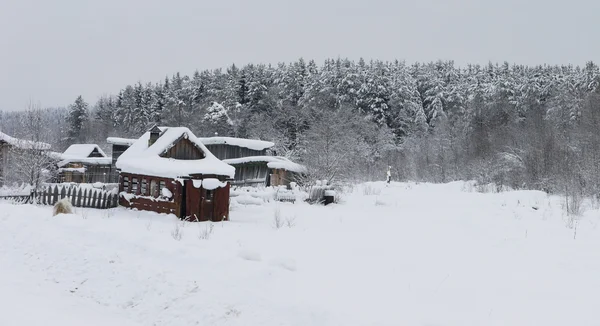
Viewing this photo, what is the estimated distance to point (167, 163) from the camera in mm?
19422

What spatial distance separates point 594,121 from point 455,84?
123ft

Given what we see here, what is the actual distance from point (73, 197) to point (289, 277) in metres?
17.9

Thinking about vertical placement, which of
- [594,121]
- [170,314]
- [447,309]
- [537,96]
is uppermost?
[537,96]

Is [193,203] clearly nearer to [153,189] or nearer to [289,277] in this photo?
[153,189]

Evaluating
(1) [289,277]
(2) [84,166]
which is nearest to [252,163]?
(2) [84,166]

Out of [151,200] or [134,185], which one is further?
[134,185]

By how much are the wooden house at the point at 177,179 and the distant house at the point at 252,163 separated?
58.4 ft

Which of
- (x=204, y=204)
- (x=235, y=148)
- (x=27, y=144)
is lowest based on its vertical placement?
(x=204, y=204)

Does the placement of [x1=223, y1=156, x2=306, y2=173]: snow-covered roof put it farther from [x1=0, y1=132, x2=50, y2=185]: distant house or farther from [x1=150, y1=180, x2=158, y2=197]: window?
[x1=150, y1=180, x2=158, y2=197]: window

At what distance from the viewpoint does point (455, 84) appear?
6938 centimetres

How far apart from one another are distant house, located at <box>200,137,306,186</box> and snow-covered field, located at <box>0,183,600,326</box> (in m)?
26.9

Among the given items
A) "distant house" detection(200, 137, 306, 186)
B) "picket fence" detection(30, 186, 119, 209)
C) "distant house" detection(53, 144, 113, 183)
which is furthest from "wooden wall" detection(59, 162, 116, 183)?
"picket fence" detection(30, 186, 119, 209)

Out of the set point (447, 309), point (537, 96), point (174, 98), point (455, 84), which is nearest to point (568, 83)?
point (537, 96)

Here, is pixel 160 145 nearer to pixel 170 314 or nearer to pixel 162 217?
pixel 162 217
